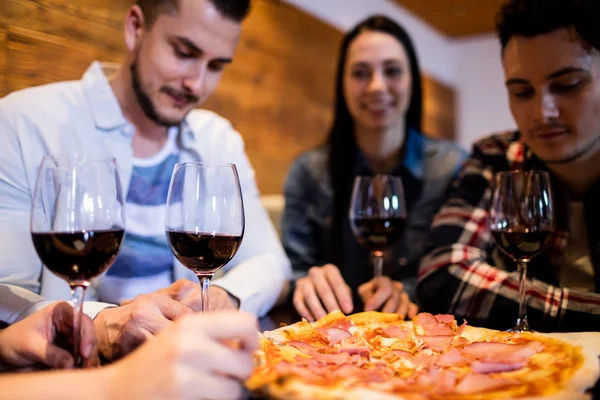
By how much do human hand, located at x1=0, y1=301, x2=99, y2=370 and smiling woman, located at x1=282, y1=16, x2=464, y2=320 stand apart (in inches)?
51.2

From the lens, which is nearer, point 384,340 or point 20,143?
point 384,340

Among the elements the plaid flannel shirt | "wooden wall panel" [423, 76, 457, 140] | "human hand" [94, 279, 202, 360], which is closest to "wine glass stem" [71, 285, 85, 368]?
"human hand" [94, 279, 202, 360]

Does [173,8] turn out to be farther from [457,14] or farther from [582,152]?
[457,14]

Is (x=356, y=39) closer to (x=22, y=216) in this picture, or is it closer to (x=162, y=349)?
(x=22, y=216)

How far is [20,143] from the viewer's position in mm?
1280

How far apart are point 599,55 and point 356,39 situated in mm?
1164

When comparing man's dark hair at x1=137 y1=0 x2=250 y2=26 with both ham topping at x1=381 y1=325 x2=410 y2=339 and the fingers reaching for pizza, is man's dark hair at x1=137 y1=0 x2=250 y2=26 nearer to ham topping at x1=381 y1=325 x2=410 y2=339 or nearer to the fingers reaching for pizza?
the fingers reaching for pizza

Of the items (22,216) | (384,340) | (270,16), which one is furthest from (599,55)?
(270,16)

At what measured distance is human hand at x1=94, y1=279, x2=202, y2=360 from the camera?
0.80 metres

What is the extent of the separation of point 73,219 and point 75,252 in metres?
0.04

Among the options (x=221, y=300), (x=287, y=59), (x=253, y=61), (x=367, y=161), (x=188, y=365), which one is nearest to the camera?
(x=188, y=365)

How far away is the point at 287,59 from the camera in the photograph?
355cm

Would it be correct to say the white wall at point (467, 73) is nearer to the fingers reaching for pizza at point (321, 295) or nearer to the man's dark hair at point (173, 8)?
the man's dark hair at point (173, 8)

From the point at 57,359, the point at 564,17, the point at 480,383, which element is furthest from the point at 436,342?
the point at 564,17
